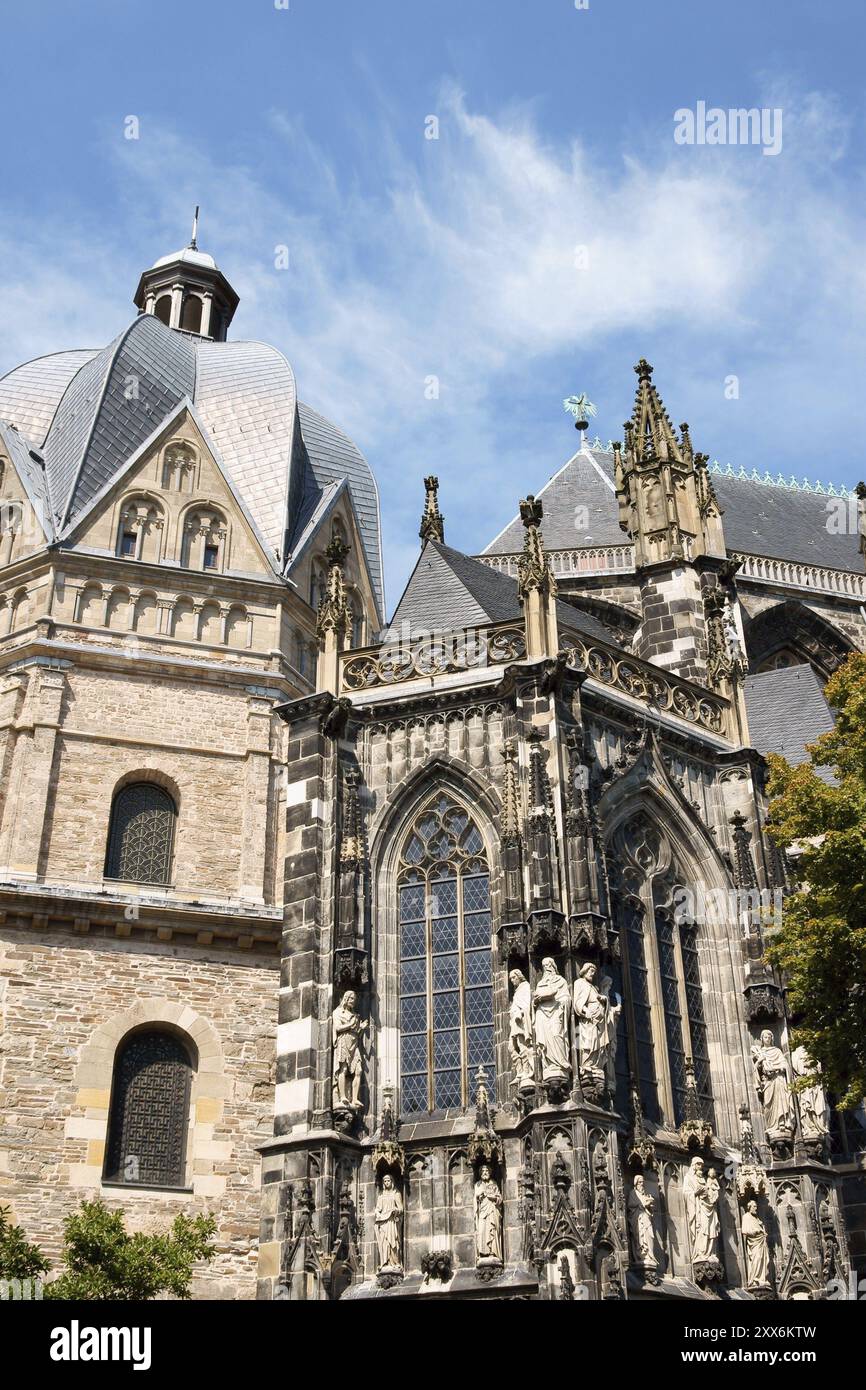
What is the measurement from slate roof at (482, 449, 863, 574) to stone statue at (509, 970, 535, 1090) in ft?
53.0

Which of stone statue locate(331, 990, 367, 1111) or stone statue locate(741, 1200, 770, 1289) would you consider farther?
stone statue locate(741, 1200, 770, 1289)

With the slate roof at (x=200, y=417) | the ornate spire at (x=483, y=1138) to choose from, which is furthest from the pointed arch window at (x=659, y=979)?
the slate roof at (x=200, y=417)

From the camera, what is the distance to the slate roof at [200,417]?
2819 centimetres

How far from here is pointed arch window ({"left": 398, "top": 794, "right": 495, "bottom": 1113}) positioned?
17.2m

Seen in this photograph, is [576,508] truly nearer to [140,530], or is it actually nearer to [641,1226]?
[140,530]

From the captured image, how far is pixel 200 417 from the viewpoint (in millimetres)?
29531

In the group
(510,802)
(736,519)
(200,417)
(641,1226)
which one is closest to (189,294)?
(200,417)

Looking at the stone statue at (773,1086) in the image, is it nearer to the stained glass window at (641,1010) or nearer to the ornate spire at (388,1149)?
the stained glass window at (641,1010)

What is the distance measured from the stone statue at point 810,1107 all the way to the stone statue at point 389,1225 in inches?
191

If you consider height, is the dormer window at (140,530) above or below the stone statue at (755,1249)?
above

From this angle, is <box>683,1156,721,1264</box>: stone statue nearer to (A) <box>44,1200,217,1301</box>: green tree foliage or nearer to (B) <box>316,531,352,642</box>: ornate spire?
(A) <box>44,1200,217,1301</box>: green tree foliage

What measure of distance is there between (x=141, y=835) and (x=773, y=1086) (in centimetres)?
1113

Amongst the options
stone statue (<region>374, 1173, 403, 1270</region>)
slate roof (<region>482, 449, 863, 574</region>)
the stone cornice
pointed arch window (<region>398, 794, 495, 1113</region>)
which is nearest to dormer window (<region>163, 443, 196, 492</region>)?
slate roof (<region>482, 449, 863, 574</region>)
